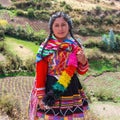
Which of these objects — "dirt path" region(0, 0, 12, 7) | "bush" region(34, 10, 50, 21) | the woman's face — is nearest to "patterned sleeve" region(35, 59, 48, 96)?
the woman's face

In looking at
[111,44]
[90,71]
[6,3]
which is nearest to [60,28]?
[90,71]

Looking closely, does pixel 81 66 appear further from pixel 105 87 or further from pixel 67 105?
pixel 105 87

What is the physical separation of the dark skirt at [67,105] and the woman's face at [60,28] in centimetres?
37

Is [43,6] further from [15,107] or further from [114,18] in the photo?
[15,107]

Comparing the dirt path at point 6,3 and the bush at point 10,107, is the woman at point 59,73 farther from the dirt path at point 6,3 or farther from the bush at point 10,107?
the dirt path at point 6,3

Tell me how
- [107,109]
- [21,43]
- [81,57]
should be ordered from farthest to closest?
[21,43]
[107,109]
[81,57]

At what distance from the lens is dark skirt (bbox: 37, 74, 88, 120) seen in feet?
9.97

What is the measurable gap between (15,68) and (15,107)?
19.1ft

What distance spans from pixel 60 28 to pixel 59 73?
0.38 m

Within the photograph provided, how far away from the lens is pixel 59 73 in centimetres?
302

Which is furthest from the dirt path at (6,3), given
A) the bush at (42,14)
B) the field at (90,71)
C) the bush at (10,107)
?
the bush at (10,107)

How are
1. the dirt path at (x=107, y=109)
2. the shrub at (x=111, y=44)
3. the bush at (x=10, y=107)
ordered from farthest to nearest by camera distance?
the shrub at (x=111, y=44), the dirt path at (x=107, y=109), the bush at (x=10, y=107)

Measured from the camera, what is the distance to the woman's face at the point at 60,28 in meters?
3.02

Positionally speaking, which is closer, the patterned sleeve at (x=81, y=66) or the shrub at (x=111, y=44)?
the patterned sleeve at (x=81, y=66)
